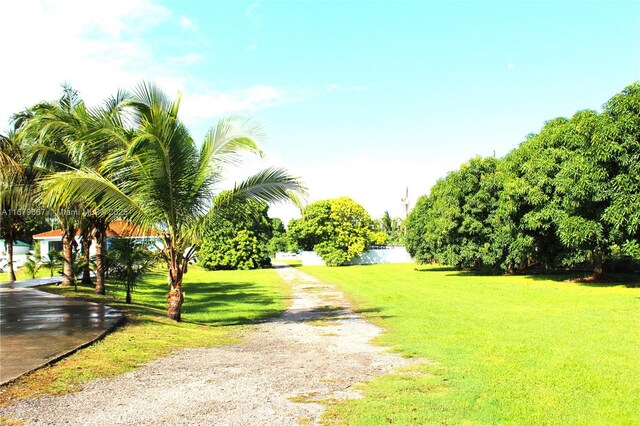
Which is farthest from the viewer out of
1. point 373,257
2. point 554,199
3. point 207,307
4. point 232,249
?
point 373,257

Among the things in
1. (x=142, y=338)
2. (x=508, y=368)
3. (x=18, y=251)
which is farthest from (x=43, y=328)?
(x=18, y=251)

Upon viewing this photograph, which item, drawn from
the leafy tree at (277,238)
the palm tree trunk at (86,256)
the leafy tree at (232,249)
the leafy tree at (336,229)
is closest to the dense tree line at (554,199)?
the leafy tree at (336,229)

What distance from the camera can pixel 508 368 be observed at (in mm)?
7055

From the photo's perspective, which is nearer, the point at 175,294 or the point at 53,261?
the point at 175,294

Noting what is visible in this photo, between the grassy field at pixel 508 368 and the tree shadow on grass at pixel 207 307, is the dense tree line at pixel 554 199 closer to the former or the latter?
the grassy field at pixel 508 368

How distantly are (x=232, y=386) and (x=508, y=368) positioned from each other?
3.84 meters

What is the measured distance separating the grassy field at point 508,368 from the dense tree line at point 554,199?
5195mm

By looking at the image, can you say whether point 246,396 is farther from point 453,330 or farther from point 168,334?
point 453,330

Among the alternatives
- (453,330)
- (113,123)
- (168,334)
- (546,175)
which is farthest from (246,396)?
(546,175)

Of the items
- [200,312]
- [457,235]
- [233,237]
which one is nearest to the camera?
[200,312]

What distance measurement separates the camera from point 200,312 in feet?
49.2

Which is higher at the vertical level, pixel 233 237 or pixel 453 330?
pixel 233 237

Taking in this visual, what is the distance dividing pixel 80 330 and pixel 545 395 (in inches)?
302

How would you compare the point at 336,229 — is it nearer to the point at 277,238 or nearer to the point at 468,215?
the point at 468,215
